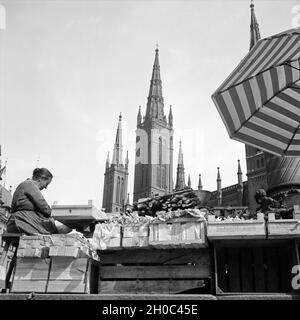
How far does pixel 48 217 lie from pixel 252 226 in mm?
2770

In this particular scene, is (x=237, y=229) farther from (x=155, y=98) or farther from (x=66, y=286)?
(x=155, y=98)

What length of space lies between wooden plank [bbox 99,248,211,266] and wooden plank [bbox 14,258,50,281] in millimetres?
749

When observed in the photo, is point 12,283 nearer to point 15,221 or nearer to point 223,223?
point 15,221

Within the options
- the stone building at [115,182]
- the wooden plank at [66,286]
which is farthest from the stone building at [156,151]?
the wooden plank at [66,286]

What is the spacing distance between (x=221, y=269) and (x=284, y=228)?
93 cm

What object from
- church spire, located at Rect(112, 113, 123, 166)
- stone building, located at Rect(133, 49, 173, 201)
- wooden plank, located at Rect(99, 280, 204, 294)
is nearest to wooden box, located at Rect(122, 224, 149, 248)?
wooden plank, located at Rect(99, 280, 204, 294)

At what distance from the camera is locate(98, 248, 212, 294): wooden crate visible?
14.1ft

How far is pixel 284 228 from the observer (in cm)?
406

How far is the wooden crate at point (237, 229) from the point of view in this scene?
4105 mm

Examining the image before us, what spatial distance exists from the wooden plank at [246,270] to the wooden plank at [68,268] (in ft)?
6.17

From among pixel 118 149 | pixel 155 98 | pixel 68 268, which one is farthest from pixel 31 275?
pixel 118 149
